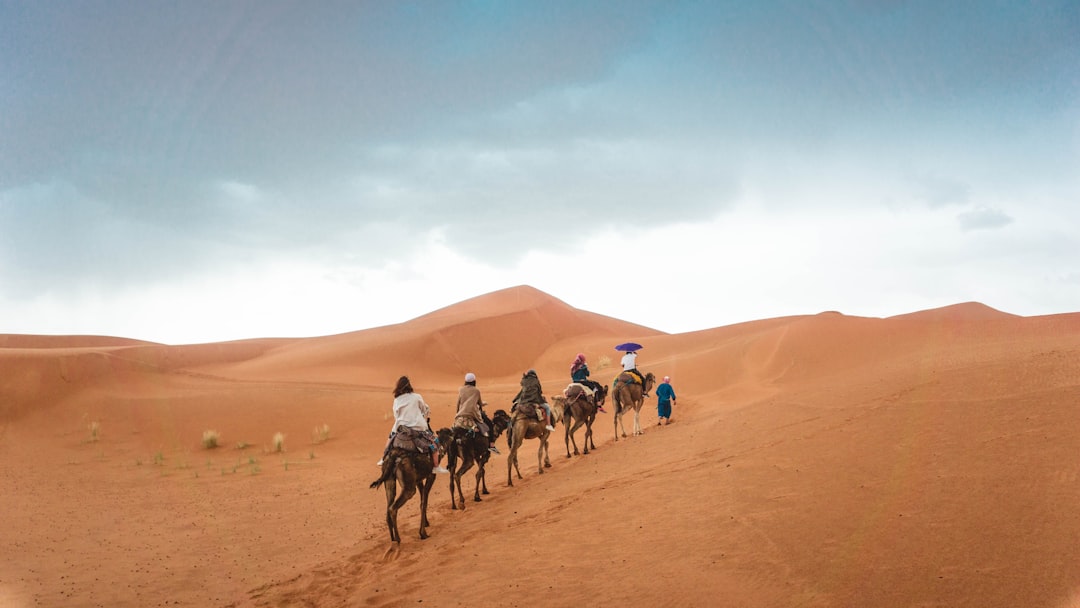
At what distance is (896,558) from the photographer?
5.99 m

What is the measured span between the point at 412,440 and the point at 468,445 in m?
2.46

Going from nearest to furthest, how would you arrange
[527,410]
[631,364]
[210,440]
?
[527,410] → [631,364] → [210,440]

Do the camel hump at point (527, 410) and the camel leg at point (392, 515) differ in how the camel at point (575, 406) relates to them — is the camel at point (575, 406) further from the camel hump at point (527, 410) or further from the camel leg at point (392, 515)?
the camel leg at point (392, 515)

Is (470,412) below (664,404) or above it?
above

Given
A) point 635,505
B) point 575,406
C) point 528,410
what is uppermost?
point 528,410

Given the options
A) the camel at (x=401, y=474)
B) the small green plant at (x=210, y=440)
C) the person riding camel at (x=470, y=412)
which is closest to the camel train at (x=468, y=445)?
the camel at (x=401, y=474)

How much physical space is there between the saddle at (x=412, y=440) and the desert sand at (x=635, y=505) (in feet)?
4.89

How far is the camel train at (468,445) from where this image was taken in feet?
33.9

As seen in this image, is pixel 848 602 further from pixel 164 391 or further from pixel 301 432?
pixel 164 391

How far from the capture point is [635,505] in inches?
369

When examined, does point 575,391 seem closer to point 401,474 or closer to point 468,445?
point 468,445

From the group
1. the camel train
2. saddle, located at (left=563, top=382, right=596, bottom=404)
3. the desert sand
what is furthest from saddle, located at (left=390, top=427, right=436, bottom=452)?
saddle, located at (left=563, top=382, right=596, bottom=404)

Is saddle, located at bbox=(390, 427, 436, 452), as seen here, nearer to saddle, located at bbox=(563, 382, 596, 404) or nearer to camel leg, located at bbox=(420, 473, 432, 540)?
camel leg, located at bbox=(420, 473, 432, 540)

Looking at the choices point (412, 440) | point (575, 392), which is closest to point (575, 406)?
point (575, 392)
